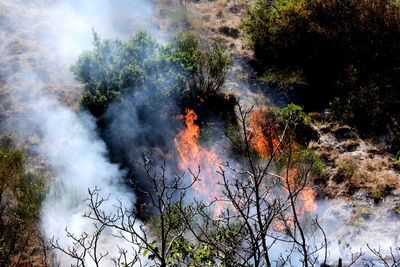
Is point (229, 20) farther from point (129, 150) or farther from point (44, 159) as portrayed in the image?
point (44, 159)

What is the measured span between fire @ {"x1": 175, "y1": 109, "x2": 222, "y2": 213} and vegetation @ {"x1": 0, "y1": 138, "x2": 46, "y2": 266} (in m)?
2.92

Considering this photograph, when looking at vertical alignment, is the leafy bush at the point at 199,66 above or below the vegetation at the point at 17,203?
above

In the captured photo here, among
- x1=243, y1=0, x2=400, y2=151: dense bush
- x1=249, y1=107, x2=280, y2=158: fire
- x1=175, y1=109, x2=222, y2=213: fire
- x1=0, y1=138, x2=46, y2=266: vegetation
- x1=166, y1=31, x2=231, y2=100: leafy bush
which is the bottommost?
x1=0, y1=138, x2=46, y2=266: vegetation

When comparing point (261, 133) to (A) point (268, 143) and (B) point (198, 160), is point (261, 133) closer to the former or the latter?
(A) point (268, 143)

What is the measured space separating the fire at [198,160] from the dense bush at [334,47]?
2821 mm

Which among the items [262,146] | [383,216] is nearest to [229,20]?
[262,146]

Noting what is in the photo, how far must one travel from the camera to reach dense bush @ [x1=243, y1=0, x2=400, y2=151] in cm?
Result: 1106

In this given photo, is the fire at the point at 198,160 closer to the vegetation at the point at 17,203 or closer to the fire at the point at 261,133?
the fire at the point at 261,133

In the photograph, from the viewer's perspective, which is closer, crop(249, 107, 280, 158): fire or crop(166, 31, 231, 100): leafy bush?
crop(249, 107, 280, 158): fire

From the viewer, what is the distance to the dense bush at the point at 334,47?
1106cm

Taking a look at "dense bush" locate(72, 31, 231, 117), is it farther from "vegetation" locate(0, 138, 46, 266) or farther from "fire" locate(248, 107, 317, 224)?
"vegetation" locate(0, 138, 46, 266)

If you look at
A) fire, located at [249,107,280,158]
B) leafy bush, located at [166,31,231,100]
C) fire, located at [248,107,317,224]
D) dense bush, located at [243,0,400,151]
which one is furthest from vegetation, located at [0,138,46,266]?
dense bush, located at [243,0,400,151]

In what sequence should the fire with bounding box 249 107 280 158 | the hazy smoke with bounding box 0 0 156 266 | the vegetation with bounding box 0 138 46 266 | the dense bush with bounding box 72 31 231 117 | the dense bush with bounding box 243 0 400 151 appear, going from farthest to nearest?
the dense bush with bounding box 243 0 400 151 → the dense bush with bounding box 72 31 231 117 → the fire with bounding box 249 107 280 158 → the hazy smoke with bounding box 0 0 156 266 → the vegetation with bounding box 0 138 46 266

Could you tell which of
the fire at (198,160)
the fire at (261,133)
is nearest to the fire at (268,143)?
the fire at (261,133)
